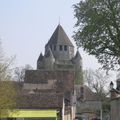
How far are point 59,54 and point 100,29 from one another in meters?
114

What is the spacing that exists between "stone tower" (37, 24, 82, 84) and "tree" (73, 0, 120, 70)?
10194 cm

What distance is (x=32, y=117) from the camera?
5228 cm

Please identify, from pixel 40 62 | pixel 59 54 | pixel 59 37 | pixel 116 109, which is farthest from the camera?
pixel 59 54

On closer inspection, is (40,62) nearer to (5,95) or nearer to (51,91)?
(51,91)

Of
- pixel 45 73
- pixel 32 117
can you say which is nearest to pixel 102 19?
pixel 32 117

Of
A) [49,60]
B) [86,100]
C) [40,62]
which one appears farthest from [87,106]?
[40,62]

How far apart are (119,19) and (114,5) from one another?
1.28m

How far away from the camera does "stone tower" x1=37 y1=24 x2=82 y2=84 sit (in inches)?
5723

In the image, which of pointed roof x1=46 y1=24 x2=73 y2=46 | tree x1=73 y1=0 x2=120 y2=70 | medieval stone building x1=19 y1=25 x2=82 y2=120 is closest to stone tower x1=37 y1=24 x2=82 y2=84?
pointed roof x1=46 y1=24 x2=73 y2=46

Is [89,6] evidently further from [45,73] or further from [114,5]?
[45,73]

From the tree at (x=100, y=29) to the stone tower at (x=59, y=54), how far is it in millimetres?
101938

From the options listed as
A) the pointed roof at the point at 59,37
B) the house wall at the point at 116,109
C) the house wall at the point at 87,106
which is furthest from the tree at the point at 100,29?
the pointed roof at the point at 59,37

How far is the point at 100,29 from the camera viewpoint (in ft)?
129

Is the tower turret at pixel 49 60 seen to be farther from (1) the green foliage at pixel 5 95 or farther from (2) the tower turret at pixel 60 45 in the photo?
(1) the green foliage at pixel 5 95
